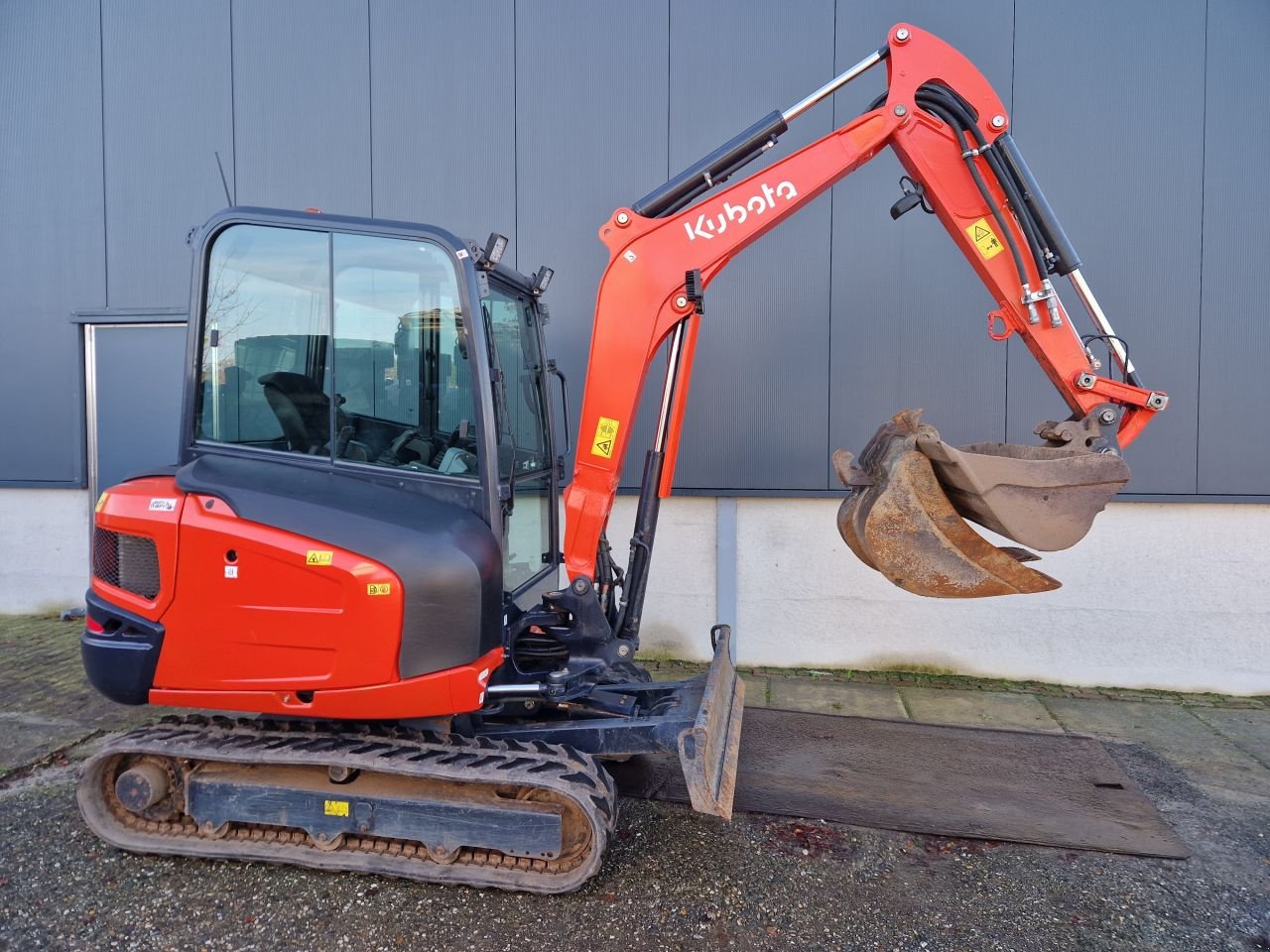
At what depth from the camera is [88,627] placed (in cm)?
365

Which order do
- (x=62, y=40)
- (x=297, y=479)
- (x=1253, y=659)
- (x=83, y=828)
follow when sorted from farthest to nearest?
(x=62, y=40)
(x=1253, y=659)
(x=83, y=828)
(x=297, y=479)

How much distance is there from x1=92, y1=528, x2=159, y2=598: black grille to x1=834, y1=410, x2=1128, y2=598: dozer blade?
290cm

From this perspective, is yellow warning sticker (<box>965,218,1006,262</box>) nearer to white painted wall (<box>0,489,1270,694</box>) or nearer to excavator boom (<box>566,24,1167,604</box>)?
excavator boom (<box>566,24,1167,604</box>)

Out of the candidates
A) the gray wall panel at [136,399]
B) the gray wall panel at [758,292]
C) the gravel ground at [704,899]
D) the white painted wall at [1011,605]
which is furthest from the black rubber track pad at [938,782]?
the gray wall panel at [136,399]

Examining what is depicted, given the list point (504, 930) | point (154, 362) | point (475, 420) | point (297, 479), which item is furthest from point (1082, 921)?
point (154, 362)

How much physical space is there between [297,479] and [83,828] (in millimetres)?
1982

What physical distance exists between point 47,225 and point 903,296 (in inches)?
277

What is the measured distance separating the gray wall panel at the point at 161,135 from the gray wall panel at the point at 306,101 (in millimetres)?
197

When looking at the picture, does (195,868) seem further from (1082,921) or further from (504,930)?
(1082,921)

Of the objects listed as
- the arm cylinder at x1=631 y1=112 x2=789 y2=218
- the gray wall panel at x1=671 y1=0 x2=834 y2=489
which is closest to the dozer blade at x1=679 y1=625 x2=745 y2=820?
the arm cylinder at x1=631 y1=112 x2=789 y2=218

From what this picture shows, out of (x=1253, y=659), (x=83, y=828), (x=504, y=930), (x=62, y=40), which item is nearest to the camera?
(x=504, y=930)

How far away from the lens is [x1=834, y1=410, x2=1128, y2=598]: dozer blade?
134 inches

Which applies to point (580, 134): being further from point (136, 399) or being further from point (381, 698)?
point (381, 698)

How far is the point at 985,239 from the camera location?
3811 millimetres
